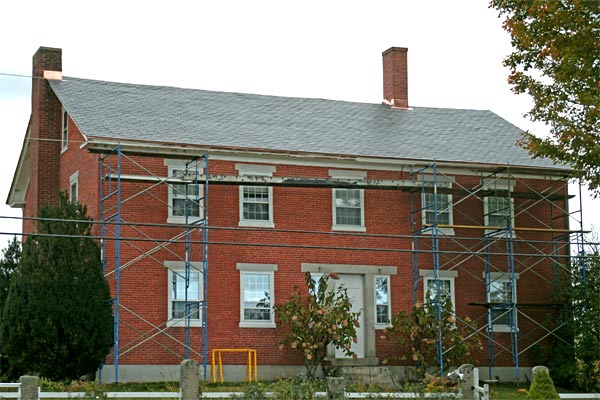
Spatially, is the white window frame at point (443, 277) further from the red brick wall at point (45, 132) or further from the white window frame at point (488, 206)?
the red brick wall at point (45, 132)

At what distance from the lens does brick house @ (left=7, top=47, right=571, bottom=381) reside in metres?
31.7

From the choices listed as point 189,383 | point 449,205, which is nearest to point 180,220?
point 449,205

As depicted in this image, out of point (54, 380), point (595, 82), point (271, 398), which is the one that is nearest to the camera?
point (271, 398)

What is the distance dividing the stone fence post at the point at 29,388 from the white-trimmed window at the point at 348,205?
1607 centimetres

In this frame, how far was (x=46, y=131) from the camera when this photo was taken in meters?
36.5

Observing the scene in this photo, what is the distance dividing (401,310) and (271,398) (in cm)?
1391

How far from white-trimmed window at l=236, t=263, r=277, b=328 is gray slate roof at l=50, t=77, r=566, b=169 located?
11.9 feet

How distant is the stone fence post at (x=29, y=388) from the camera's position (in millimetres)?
19281

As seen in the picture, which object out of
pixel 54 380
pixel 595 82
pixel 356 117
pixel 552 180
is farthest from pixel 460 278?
pixel 54 380

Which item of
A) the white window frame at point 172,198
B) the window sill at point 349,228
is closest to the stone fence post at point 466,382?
the white window frame at point 172,198

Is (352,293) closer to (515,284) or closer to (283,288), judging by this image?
(283,288)

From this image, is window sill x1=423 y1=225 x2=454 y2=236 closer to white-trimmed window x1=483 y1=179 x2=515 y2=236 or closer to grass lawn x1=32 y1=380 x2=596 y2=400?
white-trimmed window x1=483 y1=179 x2=515 y2=236

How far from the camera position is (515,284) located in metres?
35.8

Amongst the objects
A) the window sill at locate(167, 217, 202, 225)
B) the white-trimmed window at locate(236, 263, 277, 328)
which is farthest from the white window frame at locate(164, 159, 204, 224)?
the white-trimmed window at locate(236, 263, 277, 328)
